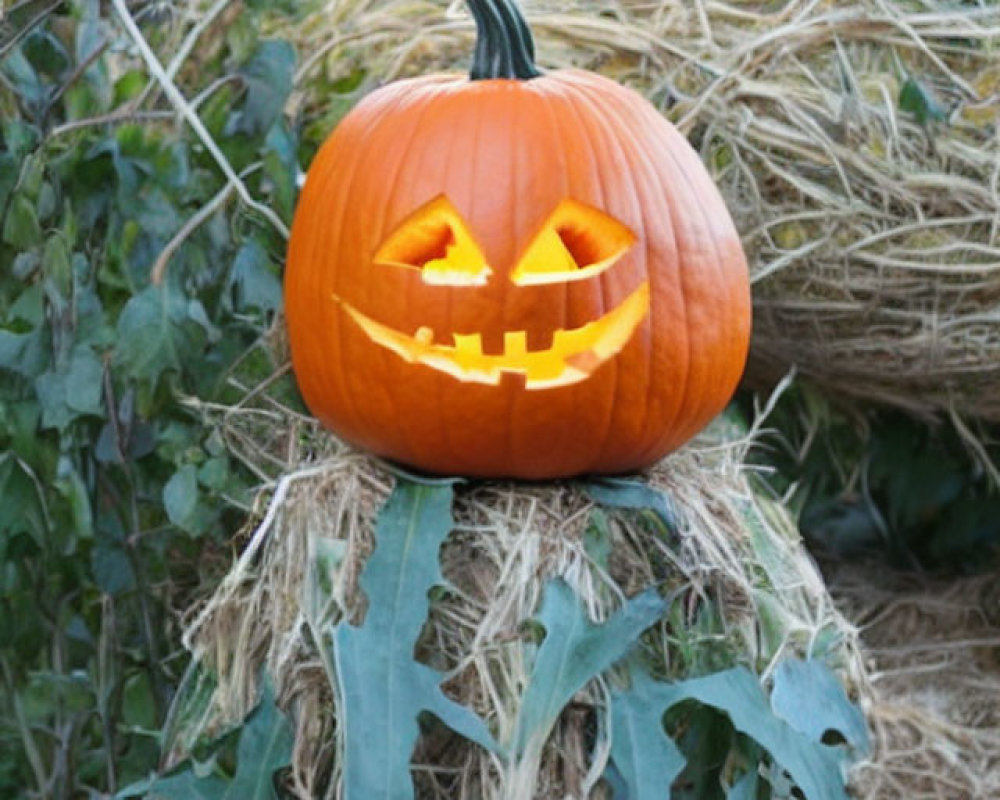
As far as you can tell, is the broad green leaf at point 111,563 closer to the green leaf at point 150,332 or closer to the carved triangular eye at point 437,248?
the green leaf at point 150,332

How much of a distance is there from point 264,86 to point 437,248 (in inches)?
19.6

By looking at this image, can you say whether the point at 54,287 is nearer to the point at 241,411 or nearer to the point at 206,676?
the point at 241,411

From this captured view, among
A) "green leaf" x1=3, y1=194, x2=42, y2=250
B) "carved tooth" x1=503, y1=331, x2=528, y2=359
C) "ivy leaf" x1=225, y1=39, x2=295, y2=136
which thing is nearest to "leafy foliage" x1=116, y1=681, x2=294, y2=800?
"carved tooth" x1=503, y1=331, x2=528, y2=359

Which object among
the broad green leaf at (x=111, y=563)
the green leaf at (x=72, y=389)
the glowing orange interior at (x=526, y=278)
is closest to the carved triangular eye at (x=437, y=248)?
the glowing orange interior at (x=526, y=278)

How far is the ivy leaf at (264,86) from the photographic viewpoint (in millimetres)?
1725

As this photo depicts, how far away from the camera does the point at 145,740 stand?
1739 millimetres

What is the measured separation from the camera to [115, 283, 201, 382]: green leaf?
1581mm

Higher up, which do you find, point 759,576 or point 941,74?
point 941,74

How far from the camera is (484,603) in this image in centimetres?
129

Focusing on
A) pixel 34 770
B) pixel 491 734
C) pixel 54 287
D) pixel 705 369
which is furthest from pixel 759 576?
pixel 34 770

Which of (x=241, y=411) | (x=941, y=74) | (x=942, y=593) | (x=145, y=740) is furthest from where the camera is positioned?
(x=942, y=593)

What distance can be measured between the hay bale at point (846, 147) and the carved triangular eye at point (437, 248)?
0.62m

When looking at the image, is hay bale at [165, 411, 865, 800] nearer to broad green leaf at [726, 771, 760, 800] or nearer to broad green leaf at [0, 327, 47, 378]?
broad green leaf at [726, 771, 760, 800]

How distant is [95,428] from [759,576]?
2.61ft
